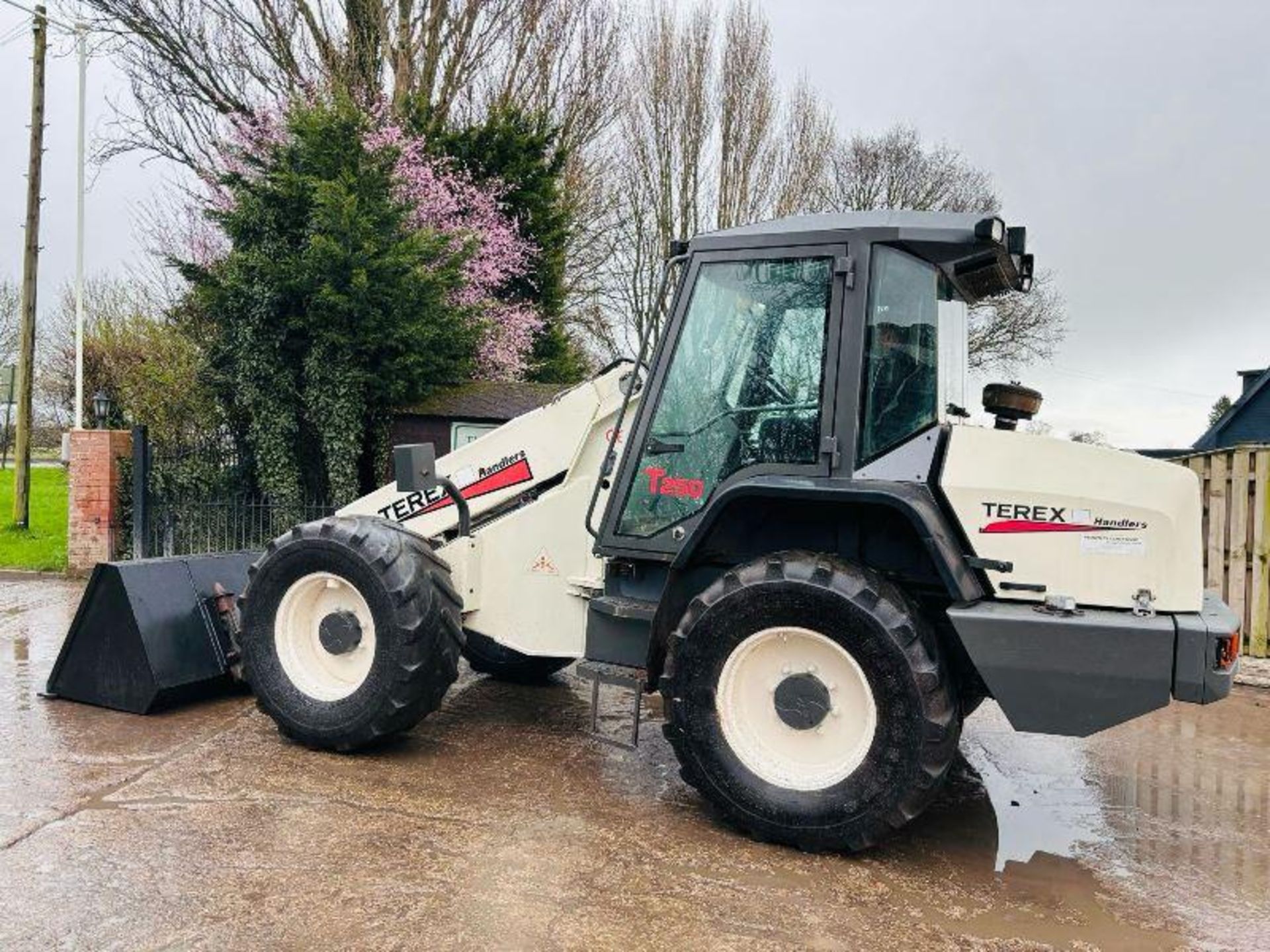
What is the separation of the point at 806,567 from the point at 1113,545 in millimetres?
1132

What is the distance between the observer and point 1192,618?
3.54 meters

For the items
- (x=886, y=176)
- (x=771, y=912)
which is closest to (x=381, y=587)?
(x=771, y=912)

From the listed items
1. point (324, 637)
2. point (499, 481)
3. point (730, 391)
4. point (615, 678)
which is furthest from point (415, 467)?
point (730, 391)

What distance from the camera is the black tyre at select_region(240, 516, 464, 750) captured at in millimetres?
4469

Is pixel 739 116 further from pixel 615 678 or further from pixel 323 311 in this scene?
pixel 615 678

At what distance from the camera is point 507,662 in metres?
6.15

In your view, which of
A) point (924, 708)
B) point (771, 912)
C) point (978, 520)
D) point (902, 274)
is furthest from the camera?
point (902, 274)

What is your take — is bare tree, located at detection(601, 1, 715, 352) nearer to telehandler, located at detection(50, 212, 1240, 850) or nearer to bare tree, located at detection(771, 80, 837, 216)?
bare tree, located at detection(771, 80, 837, 216)

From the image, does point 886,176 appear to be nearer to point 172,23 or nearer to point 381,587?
point 172,23

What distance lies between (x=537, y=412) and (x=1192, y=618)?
3159 mm

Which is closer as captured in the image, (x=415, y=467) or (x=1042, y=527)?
(x=1042, y=527)

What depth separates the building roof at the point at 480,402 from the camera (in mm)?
10992

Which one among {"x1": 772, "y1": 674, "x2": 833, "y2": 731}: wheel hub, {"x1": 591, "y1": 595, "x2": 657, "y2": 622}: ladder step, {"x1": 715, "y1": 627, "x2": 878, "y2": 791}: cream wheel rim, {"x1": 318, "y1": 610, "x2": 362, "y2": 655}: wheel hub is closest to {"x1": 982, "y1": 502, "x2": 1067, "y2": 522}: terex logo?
{"x1": 715, "y1": 627, "x2": 878, "y2": 791}: cream wheel rim

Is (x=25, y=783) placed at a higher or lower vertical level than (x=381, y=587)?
lower
